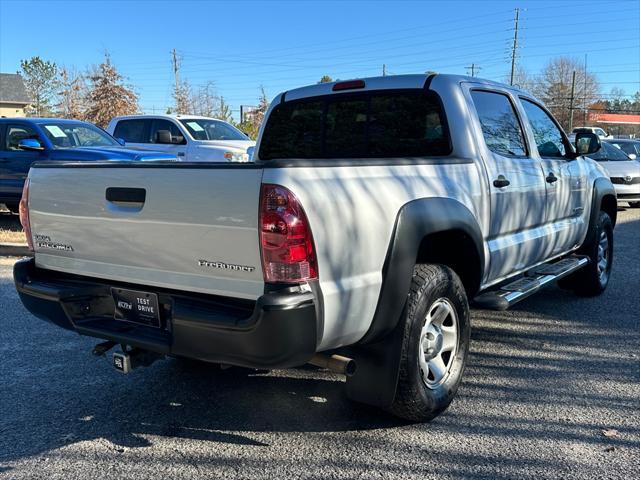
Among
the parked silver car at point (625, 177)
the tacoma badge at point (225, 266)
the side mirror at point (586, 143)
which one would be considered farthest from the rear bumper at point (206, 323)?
the parked silver car at point (625, 177)

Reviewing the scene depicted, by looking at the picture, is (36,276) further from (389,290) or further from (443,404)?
(443,404)

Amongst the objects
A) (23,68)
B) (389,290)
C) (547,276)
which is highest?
(23,68)

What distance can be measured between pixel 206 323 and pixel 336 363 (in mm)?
702

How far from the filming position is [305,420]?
11.3 ft

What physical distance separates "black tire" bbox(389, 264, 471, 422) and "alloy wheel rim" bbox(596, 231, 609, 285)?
10.9 ft

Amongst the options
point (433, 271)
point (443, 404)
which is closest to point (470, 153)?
point (433, 271)

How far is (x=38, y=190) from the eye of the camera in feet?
10.8

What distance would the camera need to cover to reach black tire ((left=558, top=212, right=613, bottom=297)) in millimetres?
5984

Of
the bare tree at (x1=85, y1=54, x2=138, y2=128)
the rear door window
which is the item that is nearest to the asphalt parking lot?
the rear door window

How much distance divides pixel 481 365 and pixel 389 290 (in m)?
1.74

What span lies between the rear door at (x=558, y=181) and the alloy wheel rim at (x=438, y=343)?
1.73 meters

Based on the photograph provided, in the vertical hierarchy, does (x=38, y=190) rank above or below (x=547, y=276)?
above

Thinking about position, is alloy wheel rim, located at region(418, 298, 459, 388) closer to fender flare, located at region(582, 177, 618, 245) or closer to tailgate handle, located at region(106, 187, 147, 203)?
tailgate handle, located at region(106, 187, 147, 203)

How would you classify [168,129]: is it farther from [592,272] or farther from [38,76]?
[38,76]
